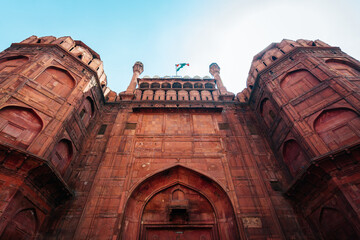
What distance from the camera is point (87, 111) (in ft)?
46.5

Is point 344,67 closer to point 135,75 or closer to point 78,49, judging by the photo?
point 135,75

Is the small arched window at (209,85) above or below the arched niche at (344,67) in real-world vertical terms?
above

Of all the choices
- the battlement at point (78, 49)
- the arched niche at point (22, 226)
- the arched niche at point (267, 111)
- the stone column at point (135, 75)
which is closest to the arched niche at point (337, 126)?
the arched niche at point (267, 111)

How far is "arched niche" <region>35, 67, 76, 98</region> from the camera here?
11477mm

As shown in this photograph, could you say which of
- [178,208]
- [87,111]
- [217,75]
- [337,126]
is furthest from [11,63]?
[337,126]

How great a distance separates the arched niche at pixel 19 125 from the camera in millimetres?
8734

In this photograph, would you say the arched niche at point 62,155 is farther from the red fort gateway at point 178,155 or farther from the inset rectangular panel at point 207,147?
the inset rectangular panel at point 207,147

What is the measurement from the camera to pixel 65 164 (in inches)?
451

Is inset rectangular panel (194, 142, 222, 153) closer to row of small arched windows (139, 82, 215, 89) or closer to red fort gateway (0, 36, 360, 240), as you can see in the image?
red fort gateway (0, 36, 360, 240)

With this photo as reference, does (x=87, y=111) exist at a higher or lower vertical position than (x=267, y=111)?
higher

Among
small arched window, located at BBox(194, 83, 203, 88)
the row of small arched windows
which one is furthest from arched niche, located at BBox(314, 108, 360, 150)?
small arched window, located at BBox(194, 83, 203, 88)

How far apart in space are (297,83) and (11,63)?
60.5 ft

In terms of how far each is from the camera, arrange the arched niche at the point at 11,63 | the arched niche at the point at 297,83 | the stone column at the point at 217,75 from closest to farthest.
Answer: the arched niche at the point at 11,63, the arched niche at the point at 297,83, the stone column at the point at 217,75

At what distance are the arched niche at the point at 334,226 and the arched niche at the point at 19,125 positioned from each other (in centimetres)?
1447
